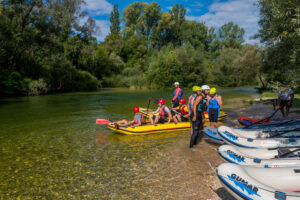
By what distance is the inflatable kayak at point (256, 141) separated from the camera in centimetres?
548

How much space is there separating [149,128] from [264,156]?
14.6 ft

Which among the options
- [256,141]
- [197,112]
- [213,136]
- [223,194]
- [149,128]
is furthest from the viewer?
[149,128]

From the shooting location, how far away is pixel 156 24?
57812 mm

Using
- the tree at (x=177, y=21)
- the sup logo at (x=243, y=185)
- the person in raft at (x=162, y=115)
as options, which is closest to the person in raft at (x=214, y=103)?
the person in raft at (x=162, y=115)

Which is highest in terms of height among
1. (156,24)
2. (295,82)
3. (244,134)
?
(156,24)

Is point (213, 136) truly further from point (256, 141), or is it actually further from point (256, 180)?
point (256, 180)

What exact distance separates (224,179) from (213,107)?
4.49 m

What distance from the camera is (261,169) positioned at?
3594 mm

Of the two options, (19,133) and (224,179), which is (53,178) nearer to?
(224,179)

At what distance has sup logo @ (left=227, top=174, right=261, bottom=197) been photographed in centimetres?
310

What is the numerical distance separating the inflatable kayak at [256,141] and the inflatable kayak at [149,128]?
282cm

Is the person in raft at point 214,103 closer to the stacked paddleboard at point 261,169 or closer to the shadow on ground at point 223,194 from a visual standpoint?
the stacked paddleboard at point 261,169

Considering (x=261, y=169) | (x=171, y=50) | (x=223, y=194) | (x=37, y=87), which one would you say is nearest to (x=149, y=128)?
(x=223, y=194)

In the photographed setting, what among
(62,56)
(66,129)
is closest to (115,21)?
(62,56)
